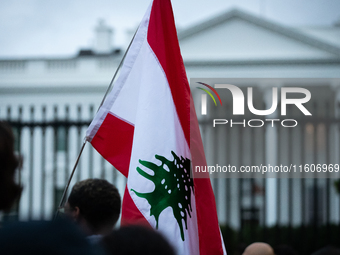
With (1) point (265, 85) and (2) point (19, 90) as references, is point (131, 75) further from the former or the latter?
(2) point (19, 90)

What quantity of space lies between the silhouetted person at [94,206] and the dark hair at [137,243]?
109cm

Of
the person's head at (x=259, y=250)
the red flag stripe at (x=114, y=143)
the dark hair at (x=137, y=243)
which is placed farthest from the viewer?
the person's head at (x=259, y=250)

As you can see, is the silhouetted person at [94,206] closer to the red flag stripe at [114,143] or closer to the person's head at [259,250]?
the red flag stripe at [114,143]

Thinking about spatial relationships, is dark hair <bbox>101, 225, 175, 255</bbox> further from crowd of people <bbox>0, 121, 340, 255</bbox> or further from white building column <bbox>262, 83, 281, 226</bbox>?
white building column <bbox>262, 83, 281, 226</bbox>

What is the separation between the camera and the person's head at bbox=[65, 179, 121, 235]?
1.90 metres

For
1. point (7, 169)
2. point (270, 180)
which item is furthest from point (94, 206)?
point (270, 180)

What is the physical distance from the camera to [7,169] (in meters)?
0.94

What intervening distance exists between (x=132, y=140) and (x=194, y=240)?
0.69 metres

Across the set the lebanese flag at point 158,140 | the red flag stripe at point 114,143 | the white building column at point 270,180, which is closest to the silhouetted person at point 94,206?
the lebanese flag at point 158,140

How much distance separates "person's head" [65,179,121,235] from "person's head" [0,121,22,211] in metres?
0.95

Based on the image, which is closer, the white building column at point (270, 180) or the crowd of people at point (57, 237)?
the crowd of people at point (57, 237)

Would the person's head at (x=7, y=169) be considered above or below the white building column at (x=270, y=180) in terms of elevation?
above

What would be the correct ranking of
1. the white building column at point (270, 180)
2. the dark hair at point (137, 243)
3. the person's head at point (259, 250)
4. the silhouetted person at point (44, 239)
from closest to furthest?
the silhouetted person at point (44, 239) → the dark hair at point (137, 243) → the person's head at point (259, 250) → the white building column at point (270, 180)

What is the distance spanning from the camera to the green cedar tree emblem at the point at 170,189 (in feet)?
7.21
